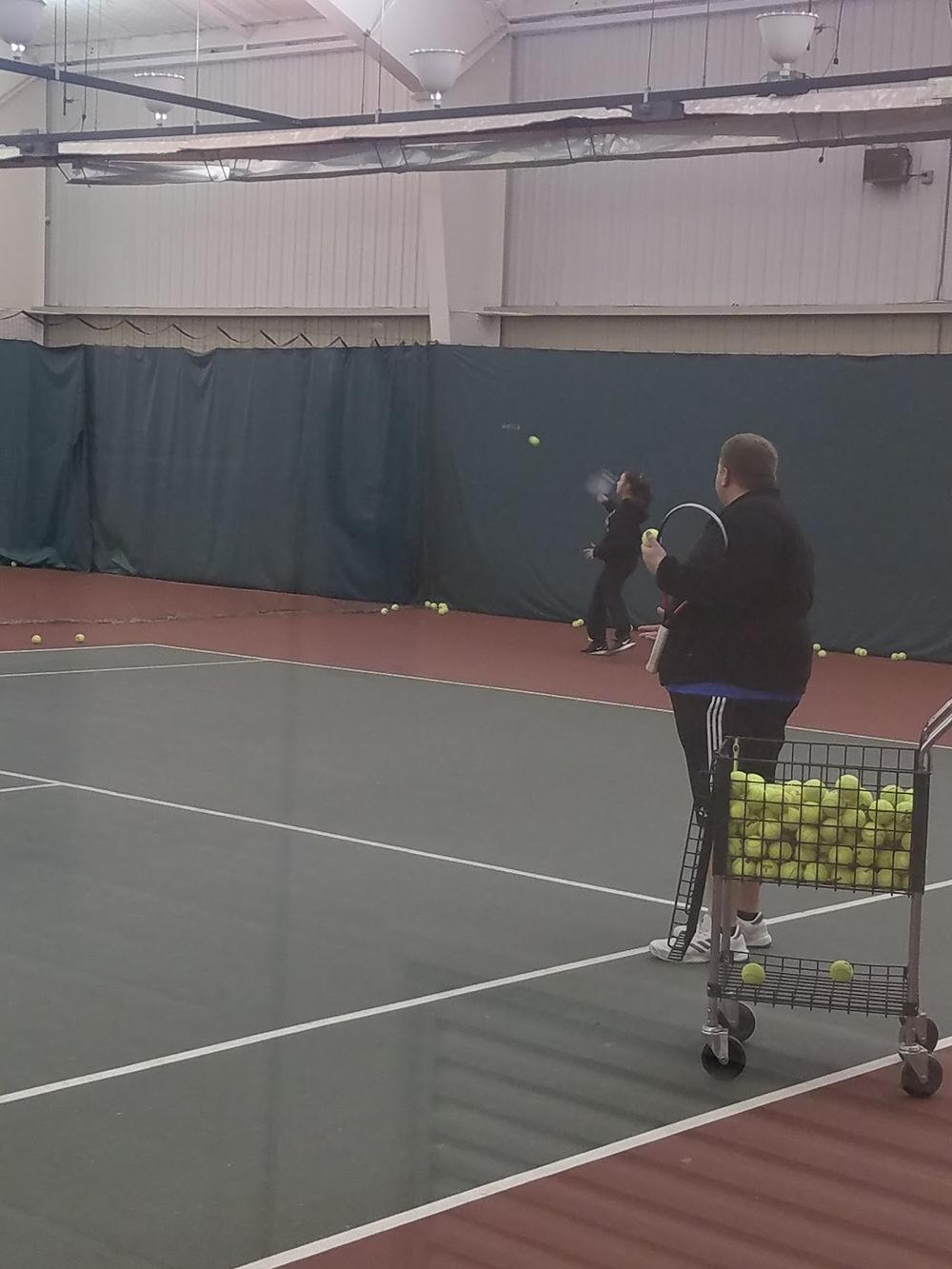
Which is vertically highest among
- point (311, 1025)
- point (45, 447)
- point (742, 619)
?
point (45, 447)

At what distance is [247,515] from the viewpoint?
570 inches

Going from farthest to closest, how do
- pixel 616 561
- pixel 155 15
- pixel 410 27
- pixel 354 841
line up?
pixel 155 15
pixel 410 27
pixel 616 561
pixel 354 841

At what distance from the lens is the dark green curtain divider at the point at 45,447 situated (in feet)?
49.9

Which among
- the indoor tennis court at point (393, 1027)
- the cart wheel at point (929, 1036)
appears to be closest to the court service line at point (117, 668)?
the indoor tennis court at point (393, 1027)

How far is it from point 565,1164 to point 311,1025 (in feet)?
2.87

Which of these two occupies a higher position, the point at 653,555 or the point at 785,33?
the point at 785,33

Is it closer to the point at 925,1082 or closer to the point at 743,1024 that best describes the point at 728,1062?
the point at 743,1024

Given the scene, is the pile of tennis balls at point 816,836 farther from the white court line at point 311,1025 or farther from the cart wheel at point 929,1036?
the white court line at point 311,1025

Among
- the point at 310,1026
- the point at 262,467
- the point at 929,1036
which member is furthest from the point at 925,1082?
the point at 262,467

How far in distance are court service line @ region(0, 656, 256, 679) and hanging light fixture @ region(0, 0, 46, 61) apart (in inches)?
155

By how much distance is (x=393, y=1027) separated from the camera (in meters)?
3.65

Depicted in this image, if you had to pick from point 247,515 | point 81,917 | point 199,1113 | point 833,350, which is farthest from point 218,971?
point 247,515

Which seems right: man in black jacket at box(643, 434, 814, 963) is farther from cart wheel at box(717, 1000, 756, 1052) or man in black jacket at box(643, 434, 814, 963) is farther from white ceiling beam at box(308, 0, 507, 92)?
white ceiling beam at box(308, 0, 507, 92)

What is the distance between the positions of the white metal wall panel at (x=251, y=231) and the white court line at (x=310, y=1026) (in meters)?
11.0
